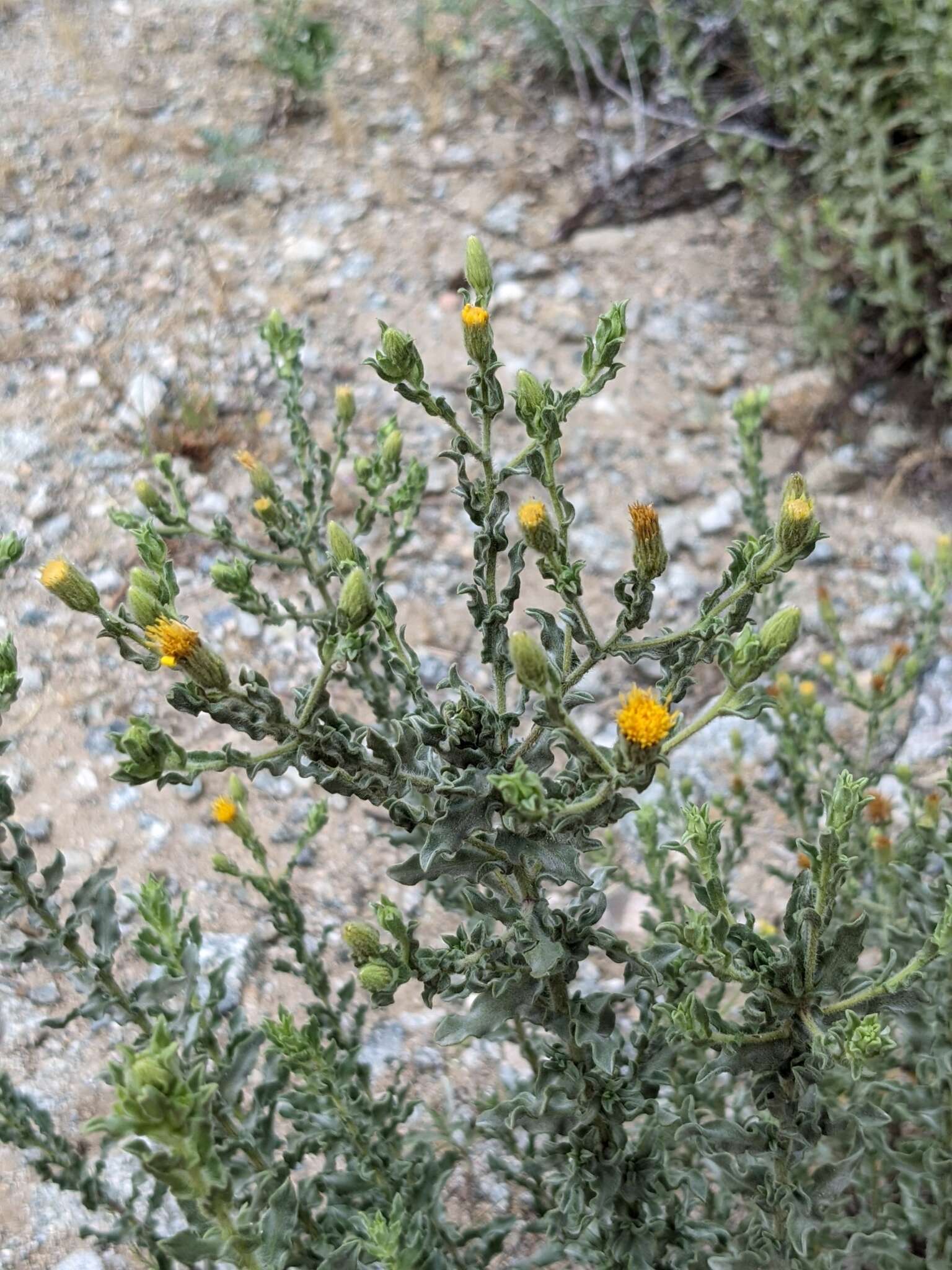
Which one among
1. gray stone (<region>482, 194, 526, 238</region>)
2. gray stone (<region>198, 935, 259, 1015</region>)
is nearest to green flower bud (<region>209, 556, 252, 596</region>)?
gray stone (<region>198, 935, 259, 1015</region>)

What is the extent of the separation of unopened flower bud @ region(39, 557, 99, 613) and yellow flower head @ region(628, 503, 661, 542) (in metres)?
0.67

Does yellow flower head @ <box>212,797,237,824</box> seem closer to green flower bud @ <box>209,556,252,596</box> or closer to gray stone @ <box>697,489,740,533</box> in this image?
green flower bud @ <box>209,556,252,596</box>

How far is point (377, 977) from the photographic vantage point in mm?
1411

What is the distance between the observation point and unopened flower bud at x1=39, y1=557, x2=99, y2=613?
1.47 meters

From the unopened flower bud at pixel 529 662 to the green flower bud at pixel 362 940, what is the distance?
0.40 m

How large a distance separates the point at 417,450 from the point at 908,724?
1.75 meters

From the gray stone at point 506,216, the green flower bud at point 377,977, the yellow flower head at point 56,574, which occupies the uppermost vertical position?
the yellow flower head at point 56,574

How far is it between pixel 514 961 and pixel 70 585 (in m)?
0.74

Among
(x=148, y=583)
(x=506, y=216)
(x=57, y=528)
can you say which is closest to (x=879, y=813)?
(x=148, y=583)

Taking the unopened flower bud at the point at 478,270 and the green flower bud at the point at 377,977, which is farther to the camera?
the unopened flower bud at the point at 478,270

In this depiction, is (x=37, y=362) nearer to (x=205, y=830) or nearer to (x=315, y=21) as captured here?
(x=205, y=830)

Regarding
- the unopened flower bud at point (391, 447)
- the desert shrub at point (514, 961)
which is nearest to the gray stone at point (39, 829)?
the desert shrub at point (514, 961)

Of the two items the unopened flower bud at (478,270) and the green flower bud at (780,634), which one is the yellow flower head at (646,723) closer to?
the green flower bud at (780,634)

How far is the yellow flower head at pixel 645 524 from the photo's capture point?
4.52ft
